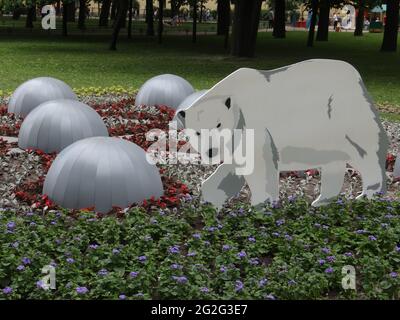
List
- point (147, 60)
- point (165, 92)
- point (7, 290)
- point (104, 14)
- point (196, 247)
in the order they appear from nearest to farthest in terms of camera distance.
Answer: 1. point (7, 290)
2. point (196, 247)
3. point (165, 92)
4. point (147, 60)
5. point (104, 14)

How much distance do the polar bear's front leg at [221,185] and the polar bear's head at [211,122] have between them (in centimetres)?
26

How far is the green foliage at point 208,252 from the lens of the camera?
6.43 meters

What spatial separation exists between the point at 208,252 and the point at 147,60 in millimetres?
24450

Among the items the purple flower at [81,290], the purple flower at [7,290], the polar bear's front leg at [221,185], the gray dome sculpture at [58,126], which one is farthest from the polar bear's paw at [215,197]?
the gray dome sculpture at [58,126]

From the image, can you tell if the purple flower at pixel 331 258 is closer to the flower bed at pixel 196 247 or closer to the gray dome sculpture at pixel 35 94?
the flower bed at pixel 196 247

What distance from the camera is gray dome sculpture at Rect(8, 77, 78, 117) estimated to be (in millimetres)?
15094

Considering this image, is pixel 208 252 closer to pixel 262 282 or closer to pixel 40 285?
pixel 262 282

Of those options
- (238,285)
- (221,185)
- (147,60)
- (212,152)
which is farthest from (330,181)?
(147,60)

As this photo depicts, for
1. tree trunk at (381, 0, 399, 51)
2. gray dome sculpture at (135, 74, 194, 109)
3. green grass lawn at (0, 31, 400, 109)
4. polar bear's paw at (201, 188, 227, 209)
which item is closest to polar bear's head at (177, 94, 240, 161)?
polar bear's paw at (201, 188, 227, 209)

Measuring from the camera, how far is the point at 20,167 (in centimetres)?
1121

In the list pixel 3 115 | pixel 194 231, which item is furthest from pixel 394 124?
pixel 194 231

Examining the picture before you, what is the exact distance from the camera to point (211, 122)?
851cm
